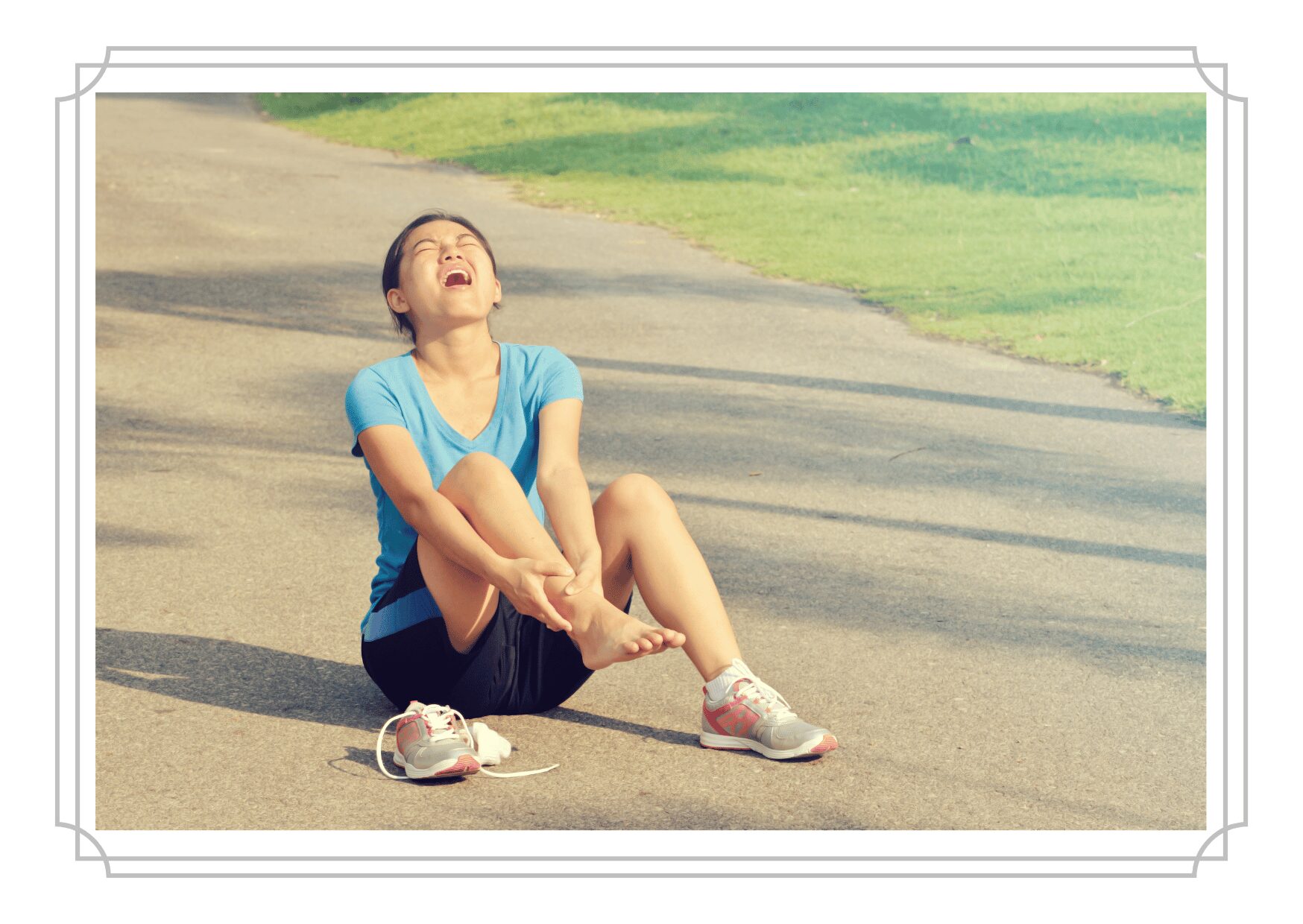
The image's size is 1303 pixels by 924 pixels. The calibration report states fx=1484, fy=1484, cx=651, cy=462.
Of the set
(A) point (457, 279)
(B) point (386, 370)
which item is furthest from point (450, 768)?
(A) point (457, 279)

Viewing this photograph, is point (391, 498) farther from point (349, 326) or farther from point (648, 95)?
point (648, 95)

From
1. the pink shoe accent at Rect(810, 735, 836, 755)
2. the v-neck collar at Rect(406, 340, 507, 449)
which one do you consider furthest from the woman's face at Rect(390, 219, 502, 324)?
the pink shoe accent at Rect(810, 735, 836, 755)

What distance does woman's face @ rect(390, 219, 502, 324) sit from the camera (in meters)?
3.58

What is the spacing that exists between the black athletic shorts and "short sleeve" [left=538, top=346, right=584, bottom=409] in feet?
1.64

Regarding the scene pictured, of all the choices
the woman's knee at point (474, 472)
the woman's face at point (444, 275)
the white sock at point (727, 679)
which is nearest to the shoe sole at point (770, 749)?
the white sock at point (727, 679)

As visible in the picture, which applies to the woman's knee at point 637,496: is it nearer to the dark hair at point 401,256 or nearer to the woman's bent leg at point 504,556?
the woman's bent leg at point 504,556

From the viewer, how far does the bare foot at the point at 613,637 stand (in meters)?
3.10

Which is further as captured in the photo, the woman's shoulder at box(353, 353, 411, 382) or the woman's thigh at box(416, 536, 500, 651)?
the woman's shoulder at box(353, 353, 411, 382)

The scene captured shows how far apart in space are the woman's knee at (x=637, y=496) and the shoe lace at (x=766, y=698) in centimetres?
46

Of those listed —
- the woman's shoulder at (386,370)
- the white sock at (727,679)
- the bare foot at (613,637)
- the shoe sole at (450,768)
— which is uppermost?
the woman's shoulder at (386,370)

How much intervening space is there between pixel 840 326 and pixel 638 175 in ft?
22.3

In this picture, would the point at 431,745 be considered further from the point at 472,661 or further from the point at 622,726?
the point at 622,726

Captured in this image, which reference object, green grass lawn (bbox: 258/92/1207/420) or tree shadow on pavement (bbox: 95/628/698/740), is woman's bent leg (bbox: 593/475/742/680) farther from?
green grass lawn (bbox: 258/92/1207/420)

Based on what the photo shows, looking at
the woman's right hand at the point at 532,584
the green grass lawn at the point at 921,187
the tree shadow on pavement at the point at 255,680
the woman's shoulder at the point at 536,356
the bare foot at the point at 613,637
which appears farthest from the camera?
the green grass lawn at the point at 921,187
